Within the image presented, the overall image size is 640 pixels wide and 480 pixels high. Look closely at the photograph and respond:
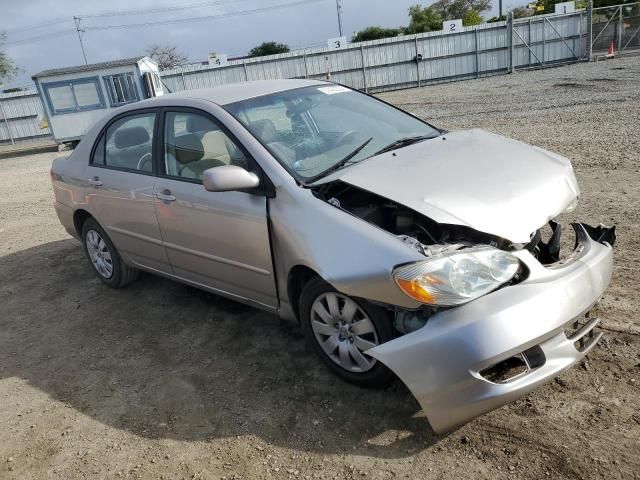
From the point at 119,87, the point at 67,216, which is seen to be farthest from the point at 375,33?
the point at 67,216

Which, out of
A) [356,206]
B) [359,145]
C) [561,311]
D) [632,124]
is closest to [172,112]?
[359,145]

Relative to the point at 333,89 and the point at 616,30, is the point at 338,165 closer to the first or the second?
the point at 333,89

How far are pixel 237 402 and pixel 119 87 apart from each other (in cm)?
1947

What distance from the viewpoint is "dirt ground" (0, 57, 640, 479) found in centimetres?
→ 255

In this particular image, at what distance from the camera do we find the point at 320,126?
12.4 ft

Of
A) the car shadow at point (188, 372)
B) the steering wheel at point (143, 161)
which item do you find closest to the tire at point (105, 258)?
the car shadow at point (188, 372)

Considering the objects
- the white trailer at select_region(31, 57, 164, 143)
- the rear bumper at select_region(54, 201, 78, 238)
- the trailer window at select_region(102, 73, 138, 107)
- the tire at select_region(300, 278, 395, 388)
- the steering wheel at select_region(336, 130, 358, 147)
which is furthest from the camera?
the trailer window at select_region(102, 73, 138, 107)

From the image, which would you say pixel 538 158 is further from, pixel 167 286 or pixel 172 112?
pixel 167 286

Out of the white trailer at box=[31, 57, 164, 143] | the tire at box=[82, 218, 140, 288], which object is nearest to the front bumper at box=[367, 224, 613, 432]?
the tire at box=[82, 218, 140, 288]

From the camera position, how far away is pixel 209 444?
286 cm

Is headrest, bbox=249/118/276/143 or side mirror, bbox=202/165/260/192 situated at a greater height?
headrest, bbox=249/118/276/143

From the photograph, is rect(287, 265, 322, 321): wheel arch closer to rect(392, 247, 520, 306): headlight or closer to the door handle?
rect(392, 247, 520, 306): headlight

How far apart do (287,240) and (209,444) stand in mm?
1187

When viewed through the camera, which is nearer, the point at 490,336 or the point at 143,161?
the point at 490,336
